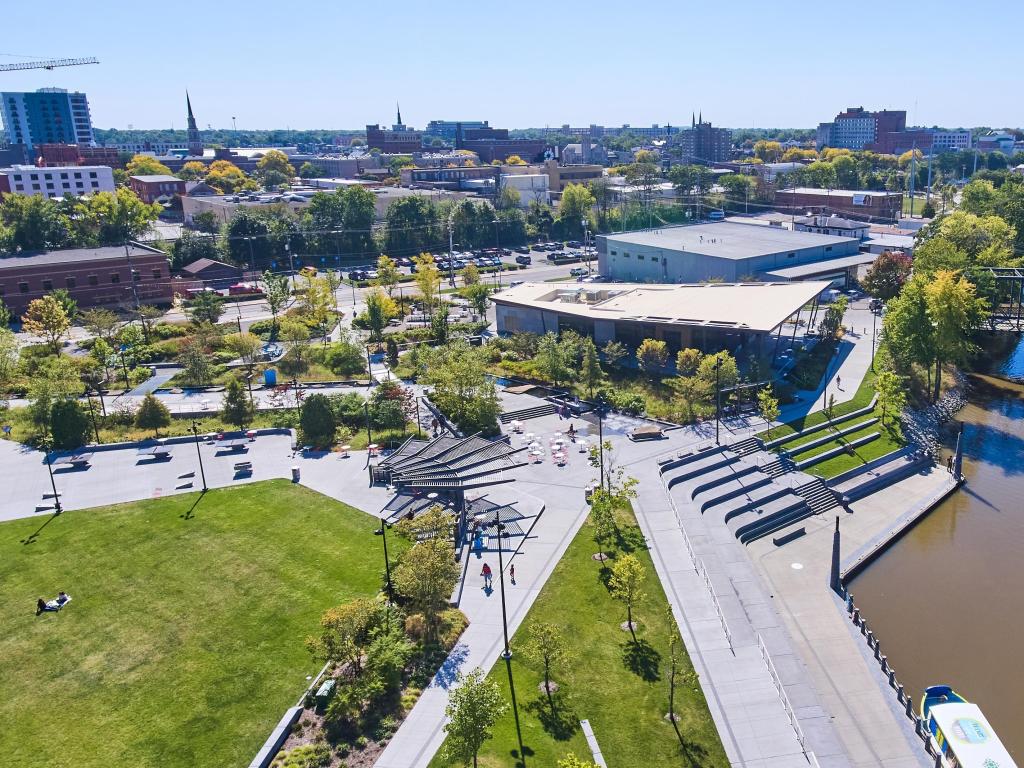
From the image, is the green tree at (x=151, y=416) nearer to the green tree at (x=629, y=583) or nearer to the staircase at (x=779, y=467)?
the green tree at (x=629, y=583)

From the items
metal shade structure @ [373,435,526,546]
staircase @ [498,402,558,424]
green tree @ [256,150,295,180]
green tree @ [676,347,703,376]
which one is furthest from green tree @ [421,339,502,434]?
green tree @ [256,150,295,180]

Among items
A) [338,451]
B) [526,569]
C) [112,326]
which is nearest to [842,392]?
[526,569]

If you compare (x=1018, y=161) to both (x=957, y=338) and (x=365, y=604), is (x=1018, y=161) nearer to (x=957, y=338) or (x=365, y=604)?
(x=957, y=338)

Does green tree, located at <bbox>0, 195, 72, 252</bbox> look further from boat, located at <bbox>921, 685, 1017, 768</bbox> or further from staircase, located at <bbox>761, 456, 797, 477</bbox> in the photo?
boat, located at <bbox>921, 685, 1017, 768</bbox>

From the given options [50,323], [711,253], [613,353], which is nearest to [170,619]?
[613,353]

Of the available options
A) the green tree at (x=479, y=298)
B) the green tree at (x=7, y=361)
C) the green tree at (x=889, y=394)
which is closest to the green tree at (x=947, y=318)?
the green tree at (x=889, y=394)

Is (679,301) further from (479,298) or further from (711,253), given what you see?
(479,298)
